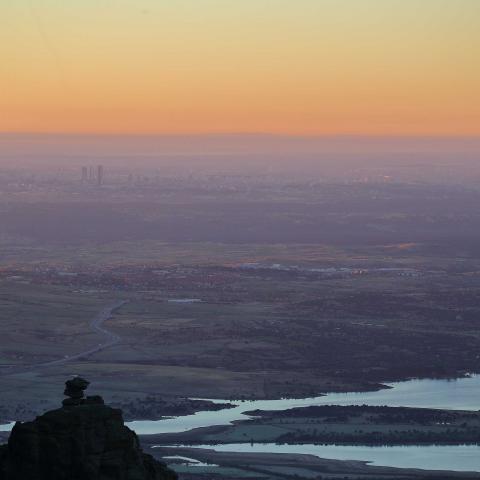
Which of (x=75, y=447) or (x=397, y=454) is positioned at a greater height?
(x=75, y=447)

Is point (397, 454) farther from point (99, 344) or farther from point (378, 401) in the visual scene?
point (99, 344)

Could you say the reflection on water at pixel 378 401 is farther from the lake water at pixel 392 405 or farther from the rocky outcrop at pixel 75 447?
the rocky outcrop at pixel 75 447

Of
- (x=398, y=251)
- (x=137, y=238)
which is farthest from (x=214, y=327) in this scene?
(x=137, y=238)

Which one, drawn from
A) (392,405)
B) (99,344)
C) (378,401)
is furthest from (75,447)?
(99,344)

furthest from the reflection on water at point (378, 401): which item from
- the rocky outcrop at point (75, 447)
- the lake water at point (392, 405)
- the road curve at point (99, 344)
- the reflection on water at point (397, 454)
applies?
the rocky outcrop at point (75, 447)

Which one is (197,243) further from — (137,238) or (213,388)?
(213,388)
